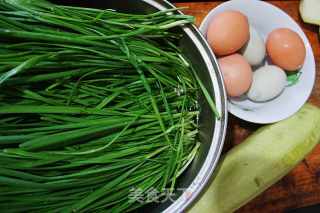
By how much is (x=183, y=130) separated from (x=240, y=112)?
0.74ft

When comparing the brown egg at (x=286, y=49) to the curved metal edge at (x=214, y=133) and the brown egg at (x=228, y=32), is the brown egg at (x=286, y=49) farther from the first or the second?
the curved metal edge at (x=214, y=133)

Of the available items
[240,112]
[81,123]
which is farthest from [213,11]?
[81,123]

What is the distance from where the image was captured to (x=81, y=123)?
0.70m

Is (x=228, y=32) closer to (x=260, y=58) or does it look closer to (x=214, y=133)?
(x=260, y=58)

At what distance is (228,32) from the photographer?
3.04 ft

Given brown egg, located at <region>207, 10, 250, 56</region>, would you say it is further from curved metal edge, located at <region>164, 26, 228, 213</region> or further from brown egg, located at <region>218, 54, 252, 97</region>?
curved metal edge, located at <region>164, 26, 228, 213</region>

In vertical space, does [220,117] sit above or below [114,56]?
below

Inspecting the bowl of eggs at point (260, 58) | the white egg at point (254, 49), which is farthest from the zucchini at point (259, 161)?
the white egg at point (254, 49)

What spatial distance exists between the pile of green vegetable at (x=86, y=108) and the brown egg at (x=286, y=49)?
31cm

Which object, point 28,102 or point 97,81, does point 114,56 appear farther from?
point 28,102

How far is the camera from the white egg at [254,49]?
1.00m

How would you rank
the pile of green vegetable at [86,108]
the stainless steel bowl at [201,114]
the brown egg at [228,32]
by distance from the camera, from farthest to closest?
the brown egg at [228,32] < the stainless steel bowl at [201,114] < the pile of green vegetable at [86,108]

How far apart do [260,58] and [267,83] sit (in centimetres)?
9

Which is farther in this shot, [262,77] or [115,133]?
[262,77]
